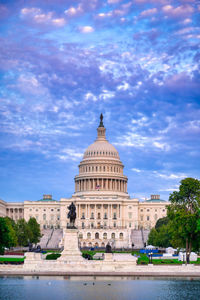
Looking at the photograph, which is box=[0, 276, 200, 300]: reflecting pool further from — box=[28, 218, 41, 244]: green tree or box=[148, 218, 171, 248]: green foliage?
box=[28, 218, 41, 244]: green tree

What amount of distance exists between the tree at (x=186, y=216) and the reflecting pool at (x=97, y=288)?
18.6m

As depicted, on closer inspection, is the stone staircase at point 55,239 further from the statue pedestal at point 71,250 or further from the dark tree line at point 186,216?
the statue pedestal at point 71,250

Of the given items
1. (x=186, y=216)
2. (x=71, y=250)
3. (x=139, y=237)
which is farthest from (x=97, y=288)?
(x=139, y=237)

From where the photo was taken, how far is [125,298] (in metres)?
55.7

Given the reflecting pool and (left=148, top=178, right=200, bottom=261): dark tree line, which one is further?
(left=148, top=178, right=200, bottom=261): dark tree line

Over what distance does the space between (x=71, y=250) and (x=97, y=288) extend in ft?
74.3

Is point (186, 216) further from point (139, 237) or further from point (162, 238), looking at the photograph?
point (139, 237)

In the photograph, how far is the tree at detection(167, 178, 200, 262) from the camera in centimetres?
8925

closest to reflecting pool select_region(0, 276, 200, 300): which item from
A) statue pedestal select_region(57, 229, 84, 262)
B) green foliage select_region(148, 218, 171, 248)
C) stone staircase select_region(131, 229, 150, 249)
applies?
statue pedestal select_region(57, 229, 84, 262)

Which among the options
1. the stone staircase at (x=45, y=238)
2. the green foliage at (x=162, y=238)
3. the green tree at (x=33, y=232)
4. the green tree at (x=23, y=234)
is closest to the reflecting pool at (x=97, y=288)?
the green foliage at (x=162, y=238)

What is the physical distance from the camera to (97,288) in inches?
2447

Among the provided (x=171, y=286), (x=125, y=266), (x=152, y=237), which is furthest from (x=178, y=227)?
(x=152, y=237)

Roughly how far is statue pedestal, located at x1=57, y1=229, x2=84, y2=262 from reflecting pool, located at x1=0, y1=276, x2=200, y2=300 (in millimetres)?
10343

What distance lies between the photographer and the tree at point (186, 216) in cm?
8925
